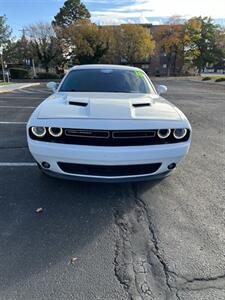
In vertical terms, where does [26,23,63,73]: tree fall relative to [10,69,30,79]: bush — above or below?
above

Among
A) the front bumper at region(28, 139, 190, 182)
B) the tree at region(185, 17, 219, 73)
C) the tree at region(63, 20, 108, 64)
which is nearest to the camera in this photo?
the front bumper at region(28, 139, 190, 182)

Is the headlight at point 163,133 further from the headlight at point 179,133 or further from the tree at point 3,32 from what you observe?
the tree at point 3,32

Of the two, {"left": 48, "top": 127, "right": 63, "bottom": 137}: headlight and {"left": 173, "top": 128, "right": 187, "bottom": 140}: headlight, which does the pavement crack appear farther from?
{"left": 48, "top": 127, "right": 63, "bottom": 137}: headlight

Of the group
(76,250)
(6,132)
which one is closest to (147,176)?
(76,250)

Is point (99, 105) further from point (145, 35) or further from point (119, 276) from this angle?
point (145, 35)

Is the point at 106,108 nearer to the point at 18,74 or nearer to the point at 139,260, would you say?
the point at 139,260

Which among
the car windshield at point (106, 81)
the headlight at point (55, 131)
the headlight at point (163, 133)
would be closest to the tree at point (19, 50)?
the car windshield at point (106, 81)

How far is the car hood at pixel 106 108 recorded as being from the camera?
3303 mm

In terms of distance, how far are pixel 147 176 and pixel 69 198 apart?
96 cm

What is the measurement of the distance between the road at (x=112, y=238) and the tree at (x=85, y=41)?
50936 mm

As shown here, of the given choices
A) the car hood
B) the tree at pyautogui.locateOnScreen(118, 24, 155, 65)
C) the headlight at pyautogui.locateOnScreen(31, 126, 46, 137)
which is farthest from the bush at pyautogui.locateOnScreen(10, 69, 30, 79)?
the headlight at pyautogui.locateOnScreen(31, 126, 46, 137)

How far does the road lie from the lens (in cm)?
225

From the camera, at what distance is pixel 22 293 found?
2.17 m

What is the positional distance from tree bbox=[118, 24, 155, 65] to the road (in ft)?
179
